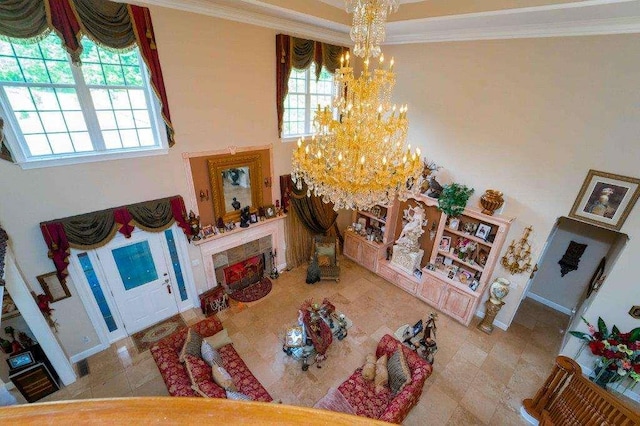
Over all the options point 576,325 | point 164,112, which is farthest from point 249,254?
point 576,325

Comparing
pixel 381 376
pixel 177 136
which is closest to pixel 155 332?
pixel 177 136

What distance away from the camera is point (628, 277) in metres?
5.00

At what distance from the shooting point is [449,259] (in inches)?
286

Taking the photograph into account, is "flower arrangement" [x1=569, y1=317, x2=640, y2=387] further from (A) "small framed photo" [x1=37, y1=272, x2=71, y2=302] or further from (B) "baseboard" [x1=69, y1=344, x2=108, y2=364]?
(A) "small framed photo" [x1=37, y1=272, x2=71, y2=302]

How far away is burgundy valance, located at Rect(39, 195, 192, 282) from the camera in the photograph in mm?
4719

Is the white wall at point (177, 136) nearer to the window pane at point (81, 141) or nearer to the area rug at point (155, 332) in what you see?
the window pane at point (81, 141)

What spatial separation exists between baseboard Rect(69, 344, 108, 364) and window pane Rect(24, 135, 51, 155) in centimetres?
394

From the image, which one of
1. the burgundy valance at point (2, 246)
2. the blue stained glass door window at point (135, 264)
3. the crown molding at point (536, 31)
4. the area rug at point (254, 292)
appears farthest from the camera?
the area rug at point (254, 292)

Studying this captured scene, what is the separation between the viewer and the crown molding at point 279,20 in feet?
15.8

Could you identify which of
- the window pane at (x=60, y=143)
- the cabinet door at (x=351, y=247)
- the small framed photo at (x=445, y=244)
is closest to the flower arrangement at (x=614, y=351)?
the small framed photo at (x=445, y=244)

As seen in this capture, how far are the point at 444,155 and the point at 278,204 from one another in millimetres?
4319

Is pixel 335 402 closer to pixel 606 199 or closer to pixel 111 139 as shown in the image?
pixel 606 199

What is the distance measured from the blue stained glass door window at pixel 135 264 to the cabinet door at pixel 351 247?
5.30 metres

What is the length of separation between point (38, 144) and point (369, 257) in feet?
25.0
